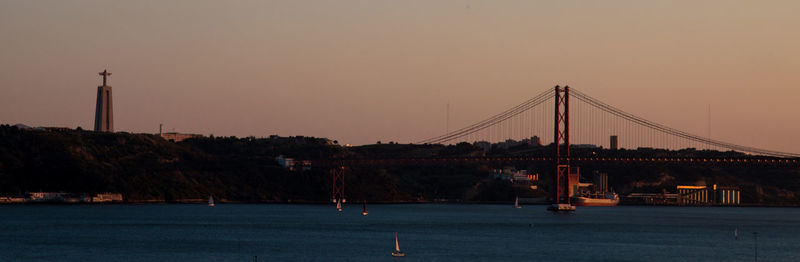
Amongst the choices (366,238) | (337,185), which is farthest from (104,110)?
(366,238)

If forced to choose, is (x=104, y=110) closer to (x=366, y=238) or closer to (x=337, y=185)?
(x=337, y=185)

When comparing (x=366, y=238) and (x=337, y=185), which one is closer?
(x=366, y=238)

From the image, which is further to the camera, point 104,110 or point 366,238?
point 104,110

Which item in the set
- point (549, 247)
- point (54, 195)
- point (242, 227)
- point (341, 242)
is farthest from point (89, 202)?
point (549, 247)

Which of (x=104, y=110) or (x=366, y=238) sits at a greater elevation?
(x=104, y=110)

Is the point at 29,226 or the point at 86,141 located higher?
the point at 86,141

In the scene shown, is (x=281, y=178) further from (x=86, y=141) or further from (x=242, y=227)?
(x=242, y=227)

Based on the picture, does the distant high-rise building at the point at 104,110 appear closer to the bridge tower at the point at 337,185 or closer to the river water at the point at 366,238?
the bridge tower at the point at 337,185

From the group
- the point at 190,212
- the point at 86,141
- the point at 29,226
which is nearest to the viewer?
the point at 29,226
